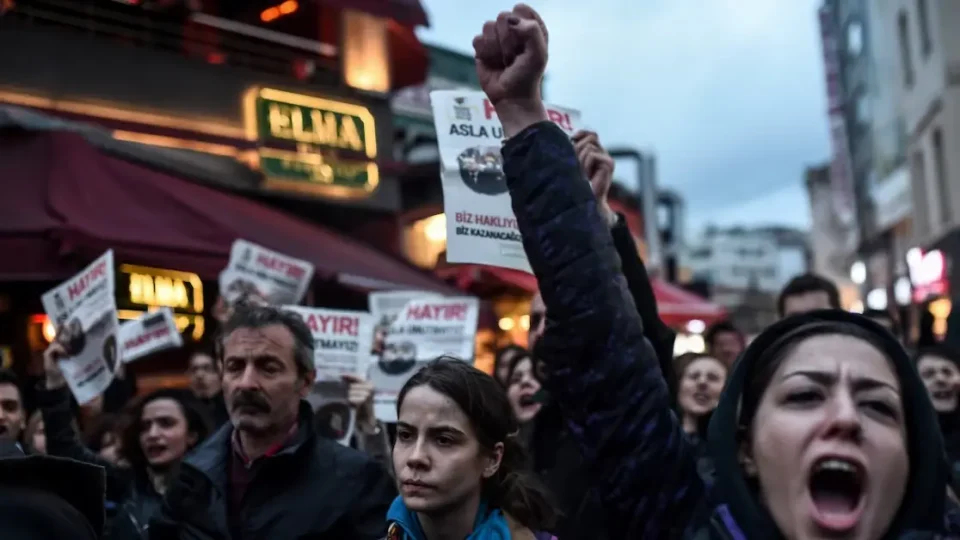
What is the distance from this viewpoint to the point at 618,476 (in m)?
2.04

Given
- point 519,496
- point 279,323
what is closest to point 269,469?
point 279,323

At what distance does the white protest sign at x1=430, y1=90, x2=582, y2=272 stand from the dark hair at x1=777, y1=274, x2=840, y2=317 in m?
1.98

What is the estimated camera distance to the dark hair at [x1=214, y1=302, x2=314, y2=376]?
12.4ft

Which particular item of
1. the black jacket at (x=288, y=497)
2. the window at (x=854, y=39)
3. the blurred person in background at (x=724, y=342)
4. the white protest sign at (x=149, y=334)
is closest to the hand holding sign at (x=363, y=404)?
the white protest sign at (x=149, y=334)

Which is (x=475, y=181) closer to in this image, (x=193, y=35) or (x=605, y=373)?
(x=605, y=373)

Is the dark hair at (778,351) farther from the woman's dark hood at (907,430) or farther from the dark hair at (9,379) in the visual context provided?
the dark hair at (9,379)

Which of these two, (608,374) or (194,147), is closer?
(608,374)

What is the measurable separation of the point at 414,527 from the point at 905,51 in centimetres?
2629

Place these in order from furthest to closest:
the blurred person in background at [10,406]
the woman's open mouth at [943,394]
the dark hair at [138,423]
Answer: the woman's open mouth at [943,394]
the dark hair at [138,423]
the blurred person in background at [10,406]

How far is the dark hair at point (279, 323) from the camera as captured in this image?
3.79m

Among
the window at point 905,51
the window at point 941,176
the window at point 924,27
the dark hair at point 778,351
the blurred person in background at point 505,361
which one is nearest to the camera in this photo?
the dark hair at point 778,351

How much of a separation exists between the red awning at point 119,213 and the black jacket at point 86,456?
4647 millimetres

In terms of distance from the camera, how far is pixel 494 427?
3154 mm

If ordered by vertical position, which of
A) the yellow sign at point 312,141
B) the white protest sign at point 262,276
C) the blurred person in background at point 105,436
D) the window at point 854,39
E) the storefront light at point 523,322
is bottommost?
the blurred person in background at point 105,436
